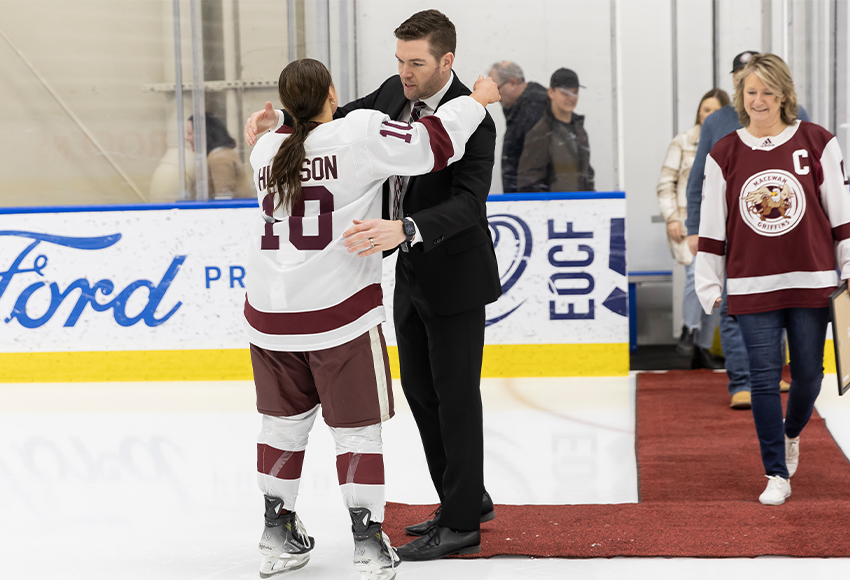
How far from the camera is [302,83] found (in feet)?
6.32

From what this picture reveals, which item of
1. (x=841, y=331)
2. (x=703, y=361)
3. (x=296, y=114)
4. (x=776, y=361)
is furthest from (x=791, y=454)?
(x=703, y=361)

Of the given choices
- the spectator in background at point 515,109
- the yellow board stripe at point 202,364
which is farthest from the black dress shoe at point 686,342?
the spectator in background at point 515,109

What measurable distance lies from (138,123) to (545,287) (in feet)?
8.71

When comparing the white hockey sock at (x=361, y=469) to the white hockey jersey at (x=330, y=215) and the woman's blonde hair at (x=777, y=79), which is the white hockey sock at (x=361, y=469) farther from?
the woman's blonde hair at (x=777, y=79)

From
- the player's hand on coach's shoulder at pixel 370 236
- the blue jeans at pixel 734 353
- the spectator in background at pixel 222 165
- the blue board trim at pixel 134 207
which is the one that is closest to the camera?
the player's hand on coach's shoulder at pixel 370 236

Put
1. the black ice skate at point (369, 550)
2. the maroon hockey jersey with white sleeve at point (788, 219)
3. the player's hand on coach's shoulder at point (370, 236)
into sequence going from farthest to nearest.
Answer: the maroon hockey jersey with white sleeve at point (788, 219), the black ice skate at point (369, 550), the player's hand on coach's shoulder at point (370, 236)

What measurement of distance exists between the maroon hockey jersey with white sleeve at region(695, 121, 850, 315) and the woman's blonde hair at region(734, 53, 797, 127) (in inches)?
1.8

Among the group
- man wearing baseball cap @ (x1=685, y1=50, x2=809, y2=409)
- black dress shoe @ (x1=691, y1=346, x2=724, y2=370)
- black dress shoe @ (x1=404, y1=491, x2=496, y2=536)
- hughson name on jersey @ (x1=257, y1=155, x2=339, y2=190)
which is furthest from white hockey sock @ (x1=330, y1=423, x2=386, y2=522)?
black dress shoe @ (x1=691, y1=346, x2=724, y2=370)

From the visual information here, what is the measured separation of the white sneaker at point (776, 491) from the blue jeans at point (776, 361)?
0.08ft

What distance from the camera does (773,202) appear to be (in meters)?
2.51

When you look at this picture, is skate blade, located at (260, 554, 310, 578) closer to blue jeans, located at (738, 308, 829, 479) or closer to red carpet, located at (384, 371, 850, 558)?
red carpet, located at (384, 371, 850, 558)

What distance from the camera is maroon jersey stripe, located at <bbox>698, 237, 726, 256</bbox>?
8.68 feet

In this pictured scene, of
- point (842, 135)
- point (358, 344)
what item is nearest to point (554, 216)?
point (842, 135)

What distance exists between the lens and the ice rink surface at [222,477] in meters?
2.18
